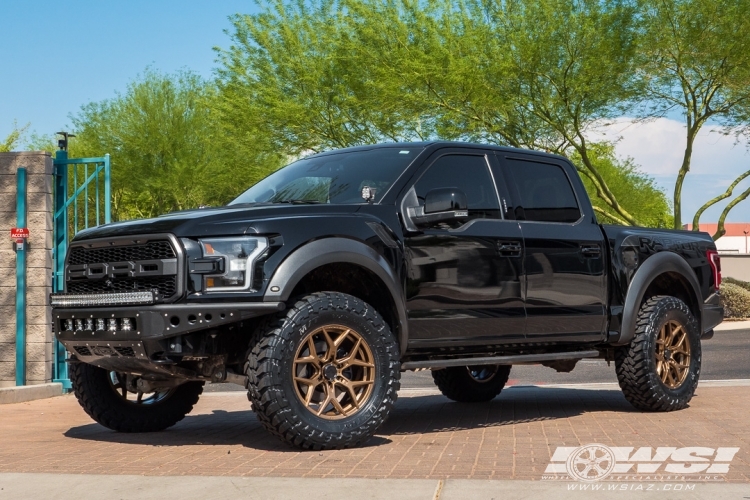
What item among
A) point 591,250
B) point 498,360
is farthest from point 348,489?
point 591,250

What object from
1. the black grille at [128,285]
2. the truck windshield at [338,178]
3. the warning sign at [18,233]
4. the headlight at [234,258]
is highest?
the truck windshield at [338,178]

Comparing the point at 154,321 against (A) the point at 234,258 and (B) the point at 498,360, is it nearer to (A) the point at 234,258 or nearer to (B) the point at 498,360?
(A) the point at 234,258

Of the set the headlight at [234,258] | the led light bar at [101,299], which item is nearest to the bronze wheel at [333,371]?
the headlight at [234,258]

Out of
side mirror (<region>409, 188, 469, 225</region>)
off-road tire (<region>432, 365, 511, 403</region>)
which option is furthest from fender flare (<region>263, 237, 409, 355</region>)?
off-road tire (<region>432, 365, 511, 403</region>)

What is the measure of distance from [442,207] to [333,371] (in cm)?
135

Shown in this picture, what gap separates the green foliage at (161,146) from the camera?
1754 inches

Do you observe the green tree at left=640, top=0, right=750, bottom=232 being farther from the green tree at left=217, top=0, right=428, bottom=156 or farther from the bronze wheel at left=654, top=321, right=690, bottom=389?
the bronze wheel at left=654, top=321, right=690, bottom=389

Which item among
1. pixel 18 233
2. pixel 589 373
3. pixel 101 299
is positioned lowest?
pixel 589 373

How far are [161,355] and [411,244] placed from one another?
6.13 feet

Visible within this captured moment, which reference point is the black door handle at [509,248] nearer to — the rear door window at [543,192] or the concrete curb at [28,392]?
the rear door window at [543,192]

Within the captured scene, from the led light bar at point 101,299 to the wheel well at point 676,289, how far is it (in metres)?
4.94

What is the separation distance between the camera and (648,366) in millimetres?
9258

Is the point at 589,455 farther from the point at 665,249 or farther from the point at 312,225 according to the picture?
the point at 665,249

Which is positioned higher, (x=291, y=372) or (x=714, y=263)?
(x=714, y=263)
